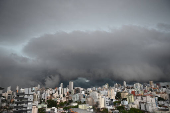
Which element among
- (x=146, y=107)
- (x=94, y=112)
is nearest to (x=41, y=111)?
(x=94, y=112)

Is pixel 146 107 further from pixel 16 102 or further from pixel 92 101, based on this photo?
pixel 16 102

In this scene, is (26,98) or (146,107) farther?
(146,107)

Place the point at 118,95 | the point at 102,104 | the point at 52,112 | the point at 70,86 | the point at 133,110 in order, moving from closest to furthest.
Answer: the point at 133,110, the point at 52,112, the point at 102,104, the point at 118,95, the point at 70,86

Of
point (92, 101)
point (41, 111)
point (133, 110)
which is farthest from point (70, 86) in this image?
point (133, 110)

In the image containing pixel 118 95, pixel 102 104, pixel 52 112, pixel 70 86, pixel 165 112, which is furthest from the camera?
pixel 70 86

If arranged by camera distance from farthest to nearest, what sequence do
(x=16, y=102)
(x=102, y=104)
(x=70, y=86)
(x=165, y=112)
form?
(x=70, y=86) → (x=102, y=104) → (x=165, y=112) → (x=16, y=102)

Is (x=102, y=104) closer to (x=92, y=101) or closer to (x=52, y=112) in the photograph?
(x=92, y=101)

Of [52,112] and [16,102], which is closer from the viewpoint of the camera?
[16,102]

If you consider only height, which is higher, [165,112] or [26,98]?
[26,98]

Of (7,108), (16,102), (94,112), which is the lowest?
(94,112)
